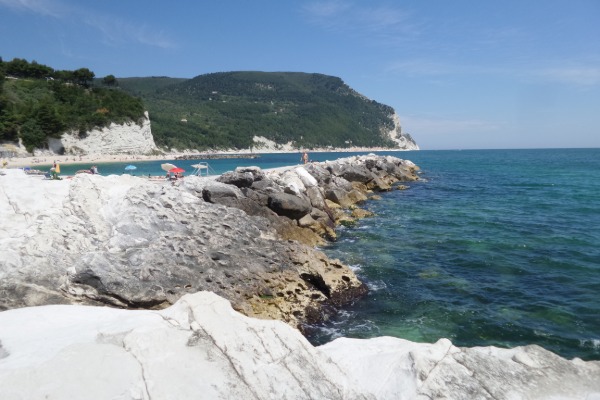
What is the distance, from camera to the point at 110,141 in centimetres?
8306

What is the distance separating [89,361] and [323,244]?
54.2 feet

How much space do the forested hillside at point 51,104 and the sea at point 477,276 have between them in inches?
2730

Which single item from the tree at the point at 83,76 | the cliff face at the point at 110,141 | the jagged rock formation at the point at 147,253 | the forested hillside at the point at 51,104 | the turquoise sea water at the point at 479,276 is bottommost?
the turquoise sea water at the point at 479,276

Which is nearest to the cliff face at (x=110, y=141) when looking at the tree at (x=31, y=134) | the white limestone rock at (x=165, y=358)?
the tree at (x=31, y=134)

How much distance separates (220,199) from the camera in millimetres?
19109

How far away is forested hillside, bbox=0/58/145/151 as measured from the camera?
2670 inches

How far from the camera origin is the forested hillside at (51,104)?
222 ft

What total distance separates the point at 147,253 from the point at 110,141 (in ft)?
269

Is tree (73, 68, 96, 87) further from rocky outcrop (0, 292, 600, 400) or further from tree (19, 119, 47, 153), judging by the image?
rocky outcrop (0, 292, 600, 400)

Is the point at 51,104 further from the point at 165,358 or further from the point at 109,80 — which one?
the point at 165,358

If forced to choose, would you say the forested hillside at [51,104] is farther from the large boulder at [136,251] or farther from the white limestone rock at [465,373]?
the white limestone rock at [465,373]

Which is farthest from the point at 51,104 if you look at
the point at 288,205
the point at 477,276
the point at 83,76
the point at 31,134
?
the point at 477,276

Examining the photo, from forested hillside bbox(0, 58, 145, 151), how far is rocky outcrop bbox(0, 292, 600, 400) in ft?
251

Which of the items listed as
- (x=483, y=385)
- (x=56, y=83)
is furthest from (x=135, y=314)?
(x=56, y=83)
